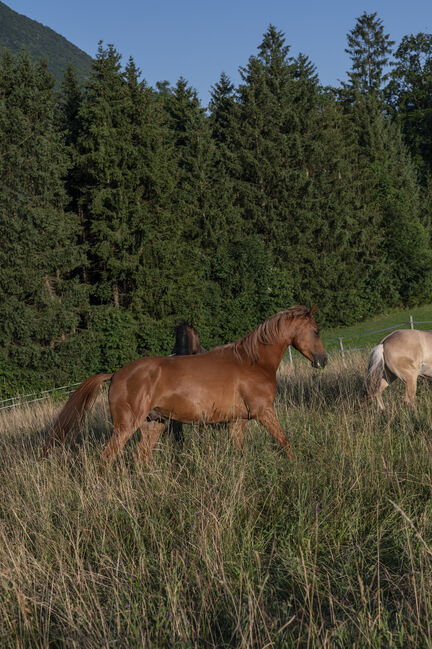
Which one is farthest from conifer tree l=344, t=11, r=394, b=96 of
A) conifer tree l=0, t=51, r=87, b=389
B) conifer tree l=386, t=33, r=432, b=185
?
conifer tree l=0, t=51, r=87, b=389

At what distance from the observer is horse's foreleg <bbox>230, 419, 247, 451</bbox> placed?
4609 mm

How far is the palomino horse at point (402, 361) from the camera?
7.16 metres

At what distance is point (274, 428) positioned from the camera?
15.4ft

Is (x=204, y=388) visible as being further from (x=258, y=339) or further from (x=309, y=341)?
(x=309, y=341)

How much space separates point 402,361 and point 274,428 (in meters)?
3.30

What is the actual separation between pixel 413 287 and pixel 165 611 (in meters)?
36.0

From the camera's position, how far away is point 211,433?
5.06 metres

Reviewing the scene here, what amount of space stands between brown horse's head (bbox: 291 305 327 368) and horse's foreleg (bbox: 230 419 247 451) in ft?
3.03

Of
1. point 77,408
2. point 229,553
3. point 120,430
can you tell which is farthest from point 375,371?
point 229,553

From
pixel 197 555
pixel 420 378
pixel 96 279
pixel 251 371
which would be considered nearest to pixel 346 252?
pixel 96 279

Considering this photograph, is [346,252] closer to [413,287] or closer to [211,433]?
[413,287]

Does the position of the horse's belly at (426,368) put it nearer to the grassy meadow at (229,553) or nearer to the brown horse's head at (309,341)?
the brown horse's head at (309,341)

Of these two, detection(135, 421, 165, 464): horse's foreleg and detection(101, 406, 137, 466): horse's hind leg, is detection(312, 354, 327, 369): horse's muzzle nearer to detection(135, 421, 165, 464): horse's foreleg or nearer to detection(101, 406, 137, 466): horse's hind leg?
detection(135, 421, 165, 464): horse's foreleg

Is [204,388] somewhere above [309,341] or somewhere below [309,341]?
below
